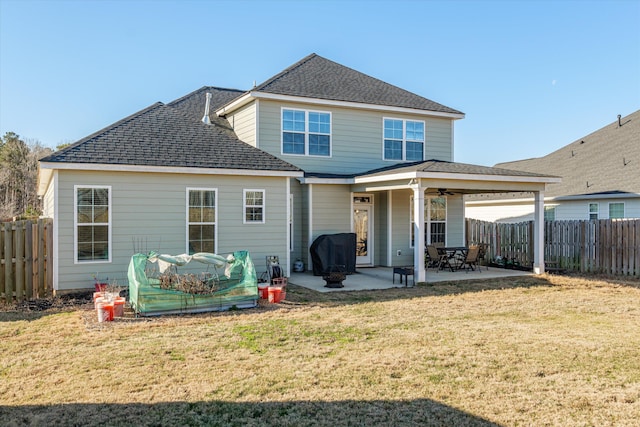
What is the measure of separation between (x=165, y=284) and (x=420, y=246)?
260 inches

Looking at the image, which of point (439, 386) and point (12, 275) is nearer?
point (439, 386)

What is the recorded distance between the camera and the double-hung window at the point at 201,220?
1259 centimetres

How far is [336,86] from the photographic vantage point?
683 inches

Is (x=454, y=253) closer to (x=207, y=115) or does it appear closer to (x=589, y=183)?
(x=589, y=183)

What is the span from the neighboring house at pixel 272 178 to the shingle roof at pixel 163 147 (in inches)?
1.9

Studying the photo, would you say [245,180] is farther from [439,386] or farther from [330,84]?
[439,386]

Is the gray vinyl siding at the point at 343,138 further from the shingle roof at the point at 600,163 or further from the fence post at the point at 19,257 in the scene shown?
the shingle roof at the point at 600,163

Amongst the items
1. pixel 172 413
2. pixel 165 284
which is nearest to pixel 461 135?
pixel 165 284

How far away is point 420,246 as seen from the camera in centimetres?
1310

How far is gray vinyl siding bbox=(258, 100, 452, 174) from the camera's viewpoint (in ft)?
51.4

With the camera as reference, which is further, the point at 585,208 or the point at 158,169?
the point at 585,208

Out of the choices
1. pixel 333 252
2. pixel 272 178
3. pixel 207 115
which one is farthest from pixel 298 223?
pixel 207 115

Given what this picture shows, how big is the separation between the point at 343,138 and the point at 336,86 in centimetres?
200

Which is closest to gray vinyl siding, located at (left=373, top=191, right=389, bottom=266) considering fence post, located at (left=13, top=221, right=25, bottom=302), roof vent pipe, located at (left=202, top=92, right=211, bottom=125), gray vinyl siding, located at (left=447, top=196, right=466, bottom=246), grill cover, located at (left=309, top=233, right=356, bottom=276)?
grill cover, located at (left=309, top=233, right=356, bottom=276)
